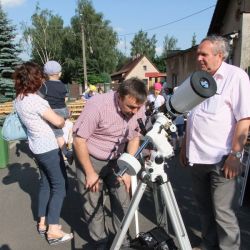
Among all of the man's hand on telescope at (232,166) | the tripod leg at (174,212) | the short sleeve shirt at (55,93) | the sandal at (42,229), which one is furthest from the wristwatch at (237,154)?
the short sleeve shirt at (55,93)

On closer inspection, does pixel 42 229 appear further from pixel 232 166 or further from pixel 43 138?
pixel 232 166

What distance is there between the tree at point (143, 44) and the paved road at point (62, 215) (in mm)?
71547

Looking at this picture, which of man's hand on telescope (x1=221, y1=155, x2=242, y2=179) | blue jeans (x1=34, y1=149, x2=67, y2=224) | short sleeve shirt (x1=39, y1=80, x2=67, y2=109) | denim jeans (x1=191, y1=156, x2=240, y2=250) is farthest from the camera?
short sleeve shirt (x1=39, y1=80, x2=67, y2=109)

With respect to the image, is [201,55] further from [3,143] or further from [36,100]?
[3,143]

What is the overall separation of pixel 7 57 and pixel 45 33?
111 feet

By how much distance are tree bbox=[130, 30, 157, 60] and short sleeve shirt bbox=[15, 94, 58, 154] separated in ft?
242

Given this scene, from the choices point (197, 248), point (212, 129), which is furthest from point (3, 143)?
point (212, 129)

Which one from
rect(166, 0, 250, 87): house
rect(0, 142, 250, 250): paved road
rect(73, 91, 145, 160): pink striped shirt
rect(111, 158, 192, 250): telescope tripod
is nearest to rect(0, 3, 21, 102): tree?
rect(166, 0, 250, 87): house

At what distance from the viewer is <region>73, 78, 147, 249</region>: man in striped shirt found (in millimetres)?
2697

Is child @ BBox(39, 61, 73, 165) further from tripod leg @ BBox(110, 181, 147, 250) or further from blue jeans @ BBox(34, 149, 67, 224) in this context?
tripod leg @ BBox(110, 181, 147, 250)

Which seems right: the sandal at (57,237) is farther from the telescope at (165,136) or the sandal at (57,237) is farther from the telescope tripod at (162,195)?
the telescope at (165,136)

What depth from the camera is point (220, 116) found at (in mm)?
2723

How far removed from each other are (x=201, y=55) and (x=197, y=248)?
1826 mm

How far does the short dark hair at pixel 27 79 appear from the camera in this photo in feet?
11.2
